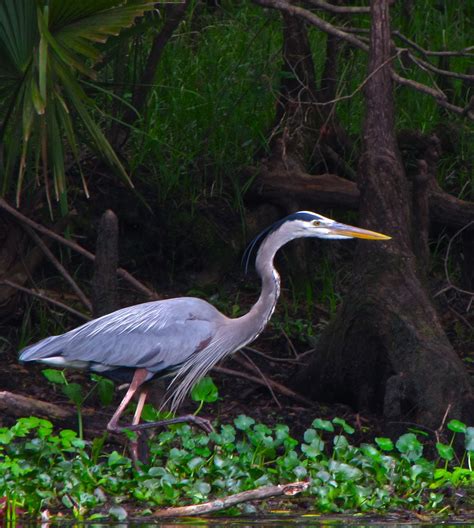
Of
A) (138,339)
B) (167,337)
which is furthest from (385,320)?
(138,339)

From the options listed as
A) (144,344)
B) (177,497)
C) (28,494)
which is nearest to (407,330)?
(144,344)

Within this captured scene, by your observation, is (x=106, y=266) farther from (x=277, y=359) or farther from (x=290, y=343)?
(x=290, y=343)

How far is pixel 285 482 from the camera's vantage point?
Answer: 17.5 feet

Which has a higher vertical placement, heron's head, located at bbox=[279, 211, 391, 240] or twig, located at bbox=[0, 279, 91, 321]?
heron's head, located at bbox=[279, 211, 391, 240]

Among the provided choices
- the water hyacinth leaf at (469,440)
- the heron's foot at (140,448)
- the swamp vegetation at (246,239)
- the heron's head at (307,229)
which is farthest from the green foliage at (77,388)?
the water hyacinth leaf at (469,440)

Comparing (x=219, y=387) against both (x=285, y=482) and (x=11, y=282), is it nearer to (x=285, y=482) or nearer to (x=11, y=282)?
(x=11, y=282)

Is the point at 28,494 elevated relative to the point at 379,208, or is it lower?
lower

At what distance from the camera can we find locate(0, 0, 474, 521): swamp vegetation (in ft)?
17.4

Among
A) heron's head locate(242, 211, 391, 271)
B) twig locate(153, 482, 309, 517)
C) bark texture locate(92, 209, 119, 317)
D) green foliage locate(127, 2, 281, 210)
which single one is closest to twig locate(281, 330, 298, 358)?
green foliage locate(127, 2, 281, 210)

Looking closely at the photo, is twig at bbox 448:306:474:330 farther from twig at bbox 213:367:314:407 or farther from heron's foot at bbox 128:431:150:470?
heron's foot at bbox 128:431:150:470

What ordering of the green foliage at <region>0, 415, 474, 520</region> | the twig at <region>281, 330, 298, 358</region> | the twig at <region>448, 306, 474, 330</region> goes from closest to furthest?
the green foliage at <region>0, 415, 474, 520</region> < the twig at <region>281, 330, 298, 358</region> < the twig at <region>448, 306, 474, 330</region>

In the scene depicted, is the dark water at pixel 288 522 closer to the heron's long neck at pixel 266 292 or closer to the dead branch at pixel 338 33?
the heron's long neck at pixel 266 292

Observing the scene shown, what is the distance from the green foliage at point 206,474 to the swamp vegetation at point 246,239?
0.01 m

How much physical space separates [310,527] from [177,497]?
0.67 metres
